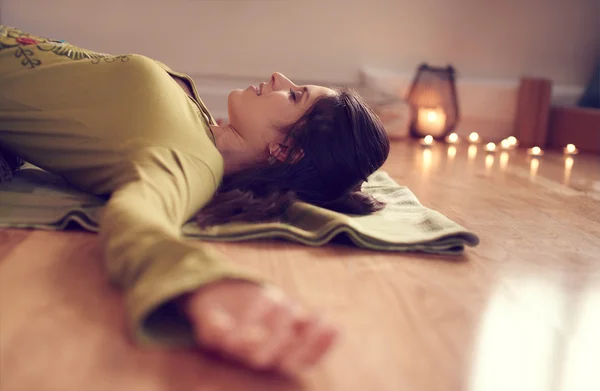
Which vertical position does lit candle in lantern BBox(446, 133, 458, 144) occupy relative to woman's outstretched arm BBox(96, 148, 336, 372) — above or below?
below

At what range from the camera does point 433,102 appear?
301 cm

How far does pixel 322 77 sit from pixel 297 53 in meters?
0.18

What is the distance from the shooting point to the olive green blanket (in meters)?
1.01

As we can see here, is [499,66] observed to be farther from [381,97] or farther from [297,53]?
[297,53]

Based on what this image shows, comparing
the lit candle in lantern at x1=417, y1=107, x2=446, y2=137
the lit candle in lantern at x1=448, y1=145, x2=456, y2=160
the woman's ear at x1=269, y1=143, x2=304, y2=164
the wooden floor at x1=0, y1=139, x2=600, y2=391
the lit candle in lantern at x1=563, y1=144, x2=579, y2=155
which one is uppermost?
the woman's ear at x1=269, y1=143, x2=304, y2=164

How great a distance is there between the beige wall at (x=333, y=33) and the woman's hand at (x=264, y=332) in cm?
249

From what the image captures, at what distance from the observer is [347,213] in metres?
→ 1.25

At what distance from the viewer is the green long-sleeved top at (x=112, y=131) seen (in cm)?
86

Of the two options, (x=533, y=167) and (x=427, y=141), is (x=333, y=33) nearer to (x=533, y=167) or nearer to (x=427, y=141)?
(x=427, y=141)

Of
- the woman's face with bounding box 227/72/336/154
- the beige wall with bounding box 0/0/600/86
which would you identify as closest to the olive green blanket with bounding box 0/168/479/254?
the woman's face with bounding box 227/72/336/154

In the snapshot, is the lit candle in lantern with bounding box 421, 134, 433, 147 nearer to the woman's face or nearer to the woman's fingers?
the woman's face

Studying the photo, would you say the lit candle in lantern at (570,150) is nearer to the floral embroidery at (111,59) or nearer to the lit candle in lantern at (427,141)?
the lit candle in lantern at (427,141)

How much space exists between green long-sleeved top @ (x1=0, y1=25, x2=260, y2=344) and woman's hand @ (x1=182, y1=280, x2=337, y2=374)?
0.62 ft

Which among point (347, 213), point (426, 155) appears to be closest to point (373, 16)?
point (426, 155)
